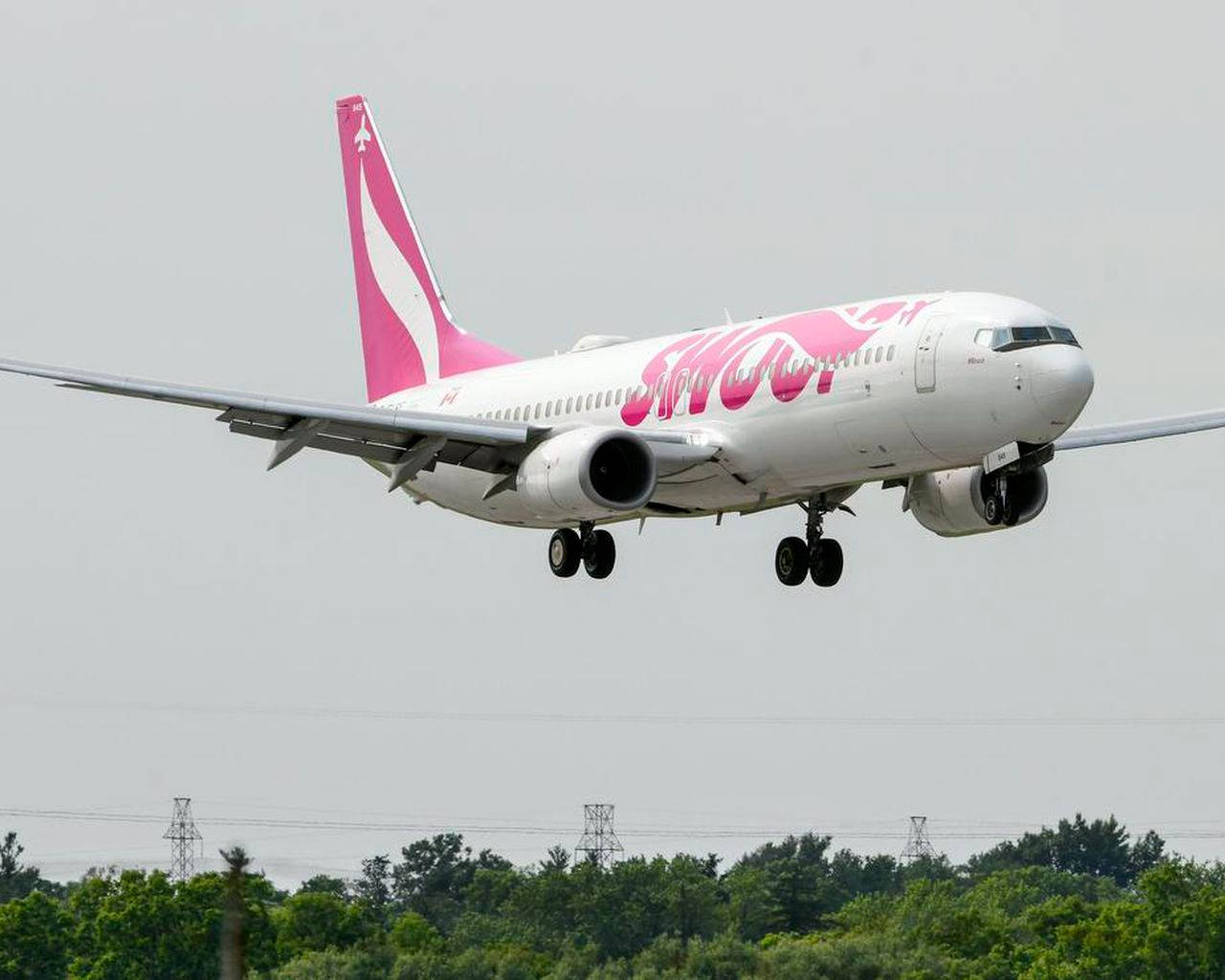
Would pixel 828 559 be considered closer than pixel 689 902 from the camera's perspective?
Yes

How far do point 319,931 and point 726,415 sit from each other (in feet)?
348

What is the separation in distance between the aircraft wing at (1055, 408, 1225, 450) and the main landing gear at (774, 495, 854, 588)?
17.3 feet

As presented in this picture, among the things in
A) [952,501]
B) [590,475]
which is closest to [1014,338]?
[952,501]

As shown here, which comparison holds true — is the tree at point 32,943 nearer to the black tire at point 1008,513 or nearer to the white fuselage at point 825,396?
the white fuselage at point 825,396

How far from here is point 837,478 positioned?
50281mm

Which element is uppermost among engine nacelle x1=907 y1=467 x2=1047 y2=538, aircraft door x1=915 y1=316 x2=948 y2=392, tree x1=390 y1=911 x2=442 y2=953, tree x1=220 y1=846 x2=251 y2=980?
aircraft door x1=915 y1=316 x2=948 y2=392

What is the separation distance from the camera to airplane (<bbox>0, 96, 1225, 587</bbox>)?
47094 mm

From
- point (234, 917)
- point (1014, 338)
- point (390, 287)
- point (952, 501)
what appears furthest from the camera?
point (390, 287)

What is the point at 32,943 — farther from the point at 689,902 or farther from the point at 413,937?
the point at 689,902

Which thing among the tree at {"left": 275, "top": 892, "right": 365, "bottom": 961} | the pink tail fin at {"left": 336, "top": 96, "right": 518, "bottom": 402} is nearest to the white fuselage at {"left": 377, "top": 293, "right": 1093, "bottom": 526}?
the pink tail fin at {"left": 336, "top": 96, "right": 518, "bottom": 402}

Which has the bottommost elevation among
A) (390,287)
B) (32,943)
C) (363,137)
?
(32,943)

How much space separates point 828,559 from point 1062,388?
35.7ft

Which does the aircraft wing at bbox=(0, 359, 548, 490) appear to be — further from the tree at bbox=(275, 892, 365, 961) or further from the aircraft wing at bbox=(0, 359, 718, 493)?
the tree at bbox=(275, 892, 365, 961)

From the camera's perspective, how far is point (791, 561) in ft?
185
